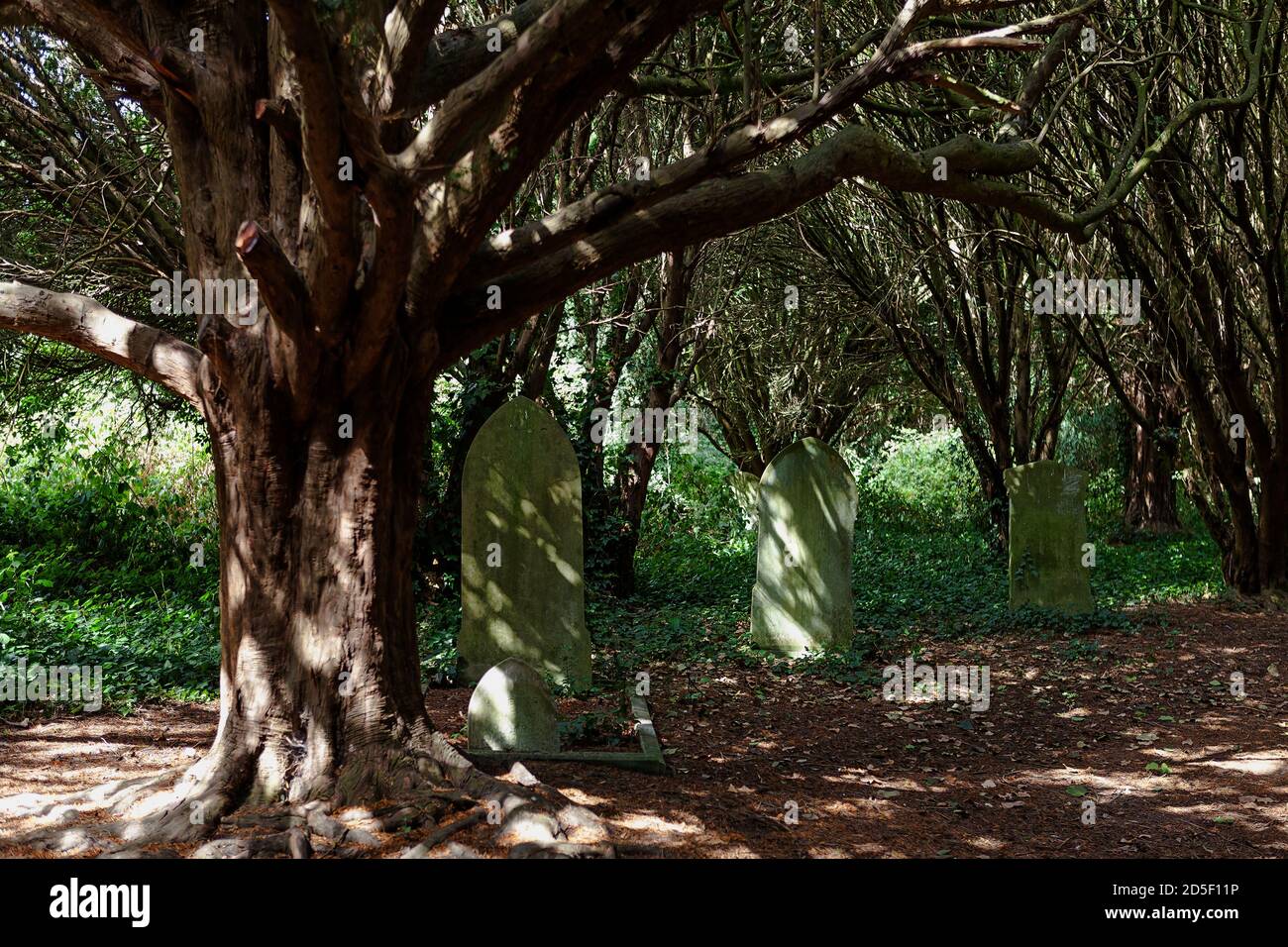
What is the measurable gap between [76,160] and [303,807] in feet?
25.7

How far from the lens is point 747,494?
18750 millimetres

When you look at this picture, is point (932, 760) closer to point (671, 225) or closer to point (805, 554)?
point (805, 554)

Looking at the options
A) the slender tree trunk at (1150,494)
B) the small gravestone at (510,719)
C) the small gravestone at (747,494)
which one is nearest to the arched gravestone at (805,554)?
the small gravestone at (510,719)

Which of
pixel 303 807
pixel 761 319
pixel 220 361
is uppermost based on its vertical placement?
pixel 761 319

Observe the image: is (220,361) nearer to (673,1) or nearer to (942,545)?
(673,1)

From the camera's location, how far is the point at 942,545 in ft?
57.0

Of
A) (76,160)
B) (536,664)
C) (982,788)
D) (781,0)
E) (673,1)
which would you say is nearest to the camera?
(673,1)

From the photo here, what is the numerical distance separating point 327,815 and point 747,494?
15.1 meters

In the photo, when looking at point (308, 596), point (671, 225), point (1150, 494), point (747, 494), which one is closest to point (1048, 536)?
point (671, 225)

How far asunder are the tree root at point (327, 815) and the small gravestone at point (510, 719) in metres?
1.11

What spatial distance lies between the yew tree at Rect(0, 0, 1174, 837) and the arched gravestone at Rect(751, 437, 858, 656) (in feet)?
16.6

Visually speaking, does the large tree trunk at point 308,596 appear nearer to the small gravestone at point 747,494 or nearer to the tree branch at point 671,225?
the tree branch at point 671,225

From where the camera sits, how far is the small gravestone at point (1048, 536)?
10688 mm
